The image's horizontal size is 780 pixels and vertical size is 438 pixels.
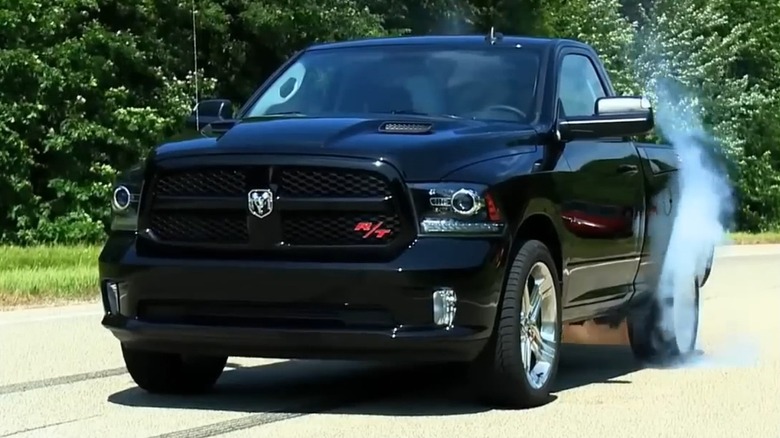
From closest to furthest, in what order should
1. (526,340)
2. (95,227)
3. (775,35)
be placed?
(526,340), (95,227), (775,35)

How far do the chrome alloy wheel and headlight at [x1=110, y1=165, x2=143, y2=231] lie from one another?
68.7 inches

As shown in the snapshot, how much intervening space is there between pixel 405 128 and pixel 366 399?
133cm

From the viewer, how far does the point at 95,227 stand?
2627 cm

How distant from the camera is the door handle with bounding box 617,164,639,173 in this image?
9031 mm

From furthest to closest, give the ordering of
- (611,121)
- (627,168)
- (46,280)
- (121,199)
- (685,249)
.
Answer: (46,280) < (685,249) < (627,168) < (611,121) < (121,199)

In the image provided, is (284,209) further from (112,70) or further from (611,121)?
(112,70)

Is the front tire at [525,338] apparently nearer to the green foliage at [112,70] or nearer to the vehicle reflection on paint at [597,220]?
the vehicle reflection on paint at [597,220]

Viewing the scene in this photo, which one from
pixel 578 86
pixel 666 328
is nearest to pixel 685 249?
pixel 666 328

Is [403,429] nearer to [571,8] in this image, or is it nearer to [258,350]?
[258,350]

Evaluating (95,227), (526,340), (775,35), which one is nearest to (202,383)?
(526,340)

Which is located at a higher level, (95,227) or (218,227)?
(218,227)

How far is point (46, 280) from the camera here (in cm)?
1438

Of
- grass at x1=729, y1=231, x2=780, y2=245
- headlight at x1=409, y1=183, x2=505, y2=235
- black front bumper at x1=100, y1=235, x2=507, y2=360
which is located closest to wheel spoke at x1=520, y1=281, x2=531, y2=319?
black front bumper at x1=100, y1=235, x2=507, y2=360

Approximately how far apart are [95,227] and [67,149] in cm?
139
